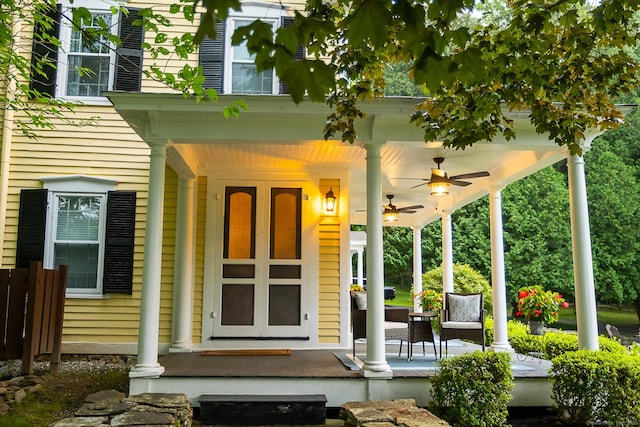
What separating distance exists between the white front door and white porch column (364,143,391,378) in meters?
2.06

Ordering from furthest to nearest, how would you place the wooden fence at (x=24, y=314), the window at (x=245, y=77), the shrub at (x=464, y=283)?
the shrub at (x=464, y=283)
the window at (x=245, y=77)
the wooden fence at (x=24, y=314)

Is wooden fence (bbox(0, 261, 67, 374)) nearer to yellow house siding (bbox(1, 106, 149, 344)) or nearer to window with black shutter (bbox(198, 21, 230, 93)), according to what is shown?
yellow house siding (bbox(1, 106, 149, 344))

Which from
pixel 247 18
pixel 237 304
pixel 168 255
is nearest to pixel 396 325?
pixel 237 304

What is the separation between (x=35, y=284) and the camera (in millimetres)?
5848

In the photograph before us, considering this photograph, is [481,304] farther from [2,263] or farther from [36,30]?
[36,30]

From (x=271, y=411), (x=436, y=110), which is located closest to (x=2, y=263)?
(x=271, y=411)

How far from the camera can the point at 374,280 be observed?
5.45 meters

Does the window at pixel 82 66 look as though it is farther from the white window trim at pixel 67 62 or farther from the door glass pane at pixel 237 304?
the door glass pane at pixel 237 304

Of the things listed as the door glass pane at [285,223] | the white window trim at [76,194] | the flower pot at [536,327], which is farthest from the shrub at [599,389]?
the white window trim at [76,194]

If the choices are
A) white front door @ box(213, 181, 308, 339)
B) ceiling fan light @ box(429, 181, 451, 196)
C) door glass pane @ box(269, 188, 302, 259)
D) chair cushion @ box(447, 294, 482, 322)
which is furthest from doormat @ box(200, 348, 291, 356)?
ceiling fan light @ box(429, 181, 451, 196)

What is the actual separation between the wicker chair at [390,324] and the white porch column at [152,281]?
2372 millimetres

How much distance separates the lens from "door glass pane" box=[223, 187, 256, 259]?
740cm

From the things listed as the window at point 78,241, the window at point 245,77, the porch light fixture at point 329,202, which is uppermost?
the window at point 245,77

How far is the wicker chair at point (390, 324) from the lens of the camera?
20.8ft
